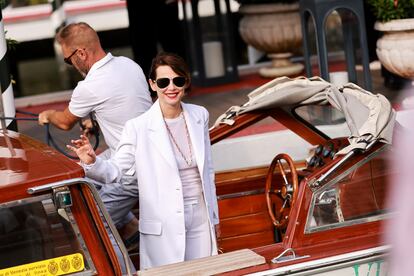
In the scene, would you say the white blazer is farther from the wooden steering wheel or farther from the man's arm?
the man's arm

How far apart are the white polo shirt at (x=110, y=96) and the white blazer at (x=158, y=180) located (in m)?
0.55

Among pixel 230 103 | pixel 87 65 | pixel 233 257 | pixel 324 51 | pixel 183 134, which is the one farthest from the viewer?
pixel 230 103

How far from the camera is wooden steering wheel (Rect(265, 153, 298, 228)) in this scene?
5.51 m

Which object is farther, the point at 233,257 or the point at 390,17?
the point at 390,17

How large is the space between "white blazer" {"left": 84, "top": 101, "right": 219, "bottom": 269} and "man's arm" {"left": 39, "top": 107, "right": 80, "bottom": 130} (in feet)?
2.45

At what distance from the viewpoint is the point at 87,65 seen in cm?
586

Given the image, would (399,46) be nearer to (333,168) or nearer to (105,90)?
(105,90)

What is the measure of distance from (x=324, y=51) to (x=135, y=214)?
12.9 ft

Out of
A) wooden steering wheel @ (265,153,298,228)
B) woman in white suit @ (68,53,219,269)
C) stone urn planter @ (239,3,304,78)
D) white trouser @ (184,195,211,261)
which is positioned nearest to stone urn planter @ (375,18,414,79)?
stone urn planter @ (239,3,304,78)

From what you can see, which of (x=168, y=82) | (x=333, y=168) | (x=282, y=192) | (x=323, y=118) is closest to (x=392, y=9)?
(x=323, y=118)

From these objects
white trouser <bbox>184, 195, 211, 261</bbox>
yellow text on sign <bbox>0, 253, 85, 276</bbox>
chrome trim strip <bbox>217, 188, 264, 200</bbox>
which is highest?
yellow text on sign <bbox>0, 253, 85, 276</bbox>

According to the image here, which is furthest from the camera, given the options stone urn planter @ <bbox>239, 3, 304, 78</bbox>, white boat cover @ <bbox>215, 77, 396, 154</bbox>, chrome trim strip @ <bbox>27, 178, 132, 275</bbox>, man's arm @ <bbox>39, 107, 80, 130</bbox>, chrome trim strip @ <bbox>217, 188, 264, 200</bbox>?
stone urn planter @ <bbox>239, 3, 304, 78</bbox>

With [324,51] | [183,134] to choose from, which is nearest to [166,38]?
[324,51]

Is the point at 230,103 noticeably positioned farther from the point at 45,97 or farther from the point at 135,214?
the point at 135,214
